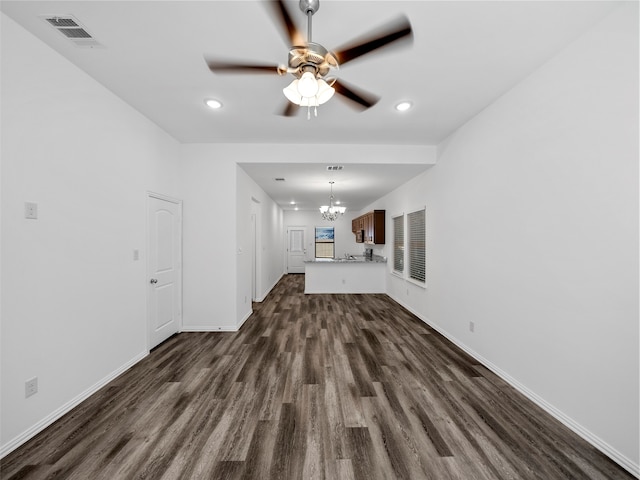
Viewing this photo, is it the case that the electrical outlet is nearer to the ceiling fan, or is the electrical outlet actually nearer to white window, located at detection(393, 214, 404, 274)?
the ceiling fan

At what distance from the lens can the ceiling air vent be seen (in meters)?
1.72

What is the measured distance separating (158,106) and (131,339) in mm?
2603

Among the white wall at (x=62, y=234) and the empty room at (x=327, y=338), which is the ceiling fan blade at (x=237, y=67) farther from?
the white wall at (x=62, y=234)

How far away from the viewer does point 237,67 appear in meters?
1.66

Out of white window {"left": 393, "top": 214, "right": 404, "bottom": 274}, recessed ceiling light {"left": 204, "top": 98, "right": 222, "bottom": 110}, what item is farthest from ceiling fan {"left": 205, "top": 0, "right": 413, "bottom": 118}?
white window {"left": 393, "top": 214, "right": 404, "bottom": 274}

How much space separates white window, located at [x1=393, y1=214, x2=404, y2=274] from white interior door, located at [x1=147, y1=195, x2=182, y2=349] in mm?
4455

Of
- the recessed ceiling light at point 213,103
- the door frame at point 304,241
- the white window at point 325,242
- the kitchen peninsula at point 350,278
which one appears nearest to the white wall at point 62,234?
the recessed ceiling light at point 213,103

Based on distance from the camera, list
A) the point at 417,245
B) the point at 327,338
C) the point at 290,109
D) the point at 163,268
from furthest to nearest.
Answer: the point at 417,245, the point at 327,338, the point at 163,268, the point at 290,109

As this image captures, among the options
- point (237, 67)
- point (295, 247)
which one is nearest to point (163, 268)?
point (237, 67)

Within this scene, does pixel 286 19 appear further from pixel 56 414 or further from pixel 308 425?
pixel 56 414

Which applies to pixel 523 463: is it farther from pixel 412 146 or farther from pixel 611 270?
pixel 412 146

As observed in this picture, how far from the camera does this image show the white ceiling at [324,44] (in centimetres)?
165

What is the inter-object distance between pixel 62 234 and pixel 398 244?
5676 mm

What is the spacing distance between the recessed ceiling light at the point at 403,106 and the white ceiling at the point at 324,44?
0.08 metres
